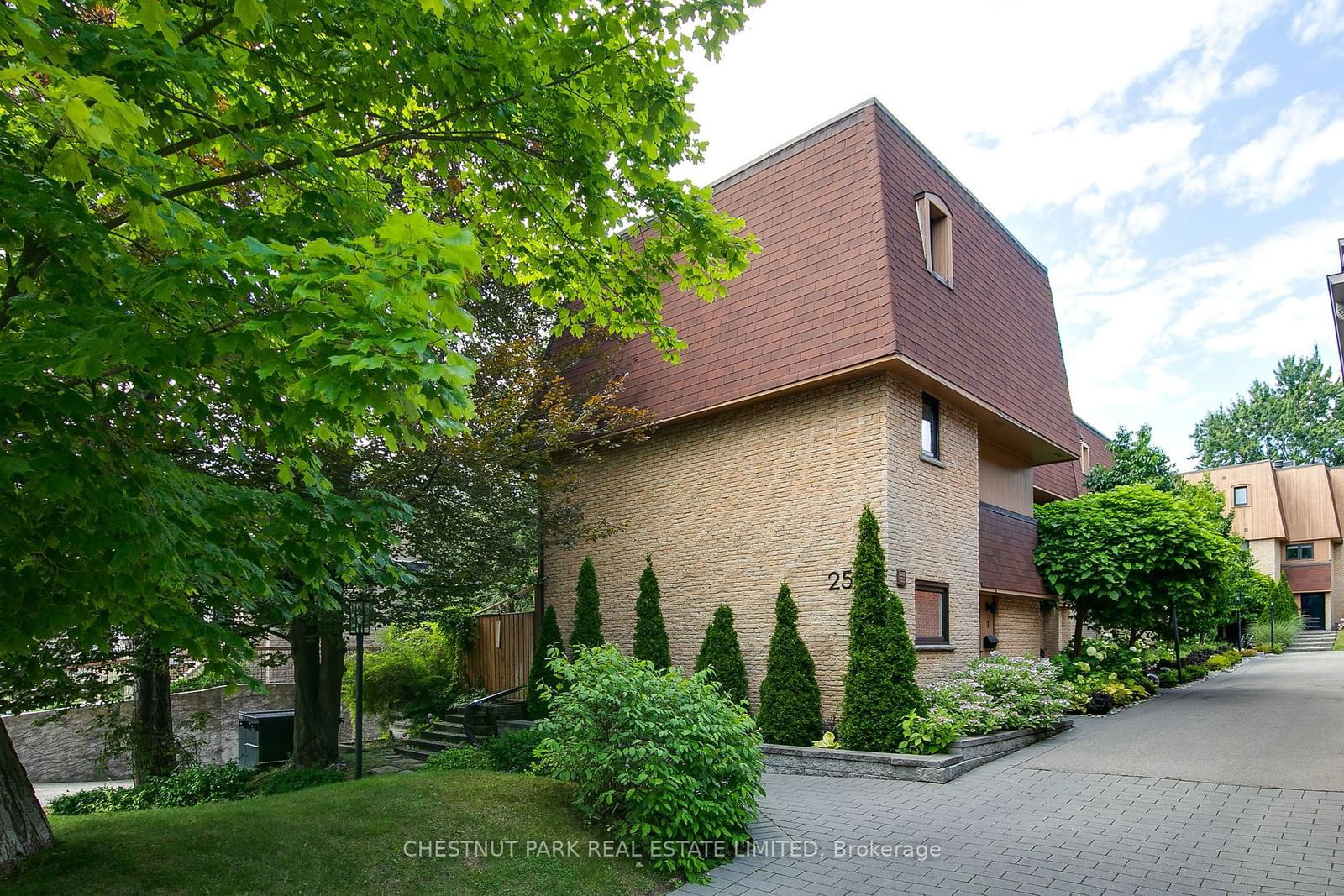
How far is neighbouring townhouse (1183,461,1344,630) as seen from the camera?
40406 mm

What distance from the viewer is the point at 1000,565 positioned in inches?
605

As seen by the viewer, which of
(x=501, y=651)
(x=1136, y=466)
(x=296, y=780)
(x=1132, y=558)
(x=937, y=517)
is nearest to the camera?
(x=296, y=780)

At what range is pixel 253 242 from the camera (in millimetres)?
2887

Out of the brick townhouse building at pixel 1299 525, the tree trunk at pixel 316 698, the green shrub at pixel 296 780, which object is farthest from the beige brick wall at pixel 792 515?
the brick townhouse building at pixel 1299 525

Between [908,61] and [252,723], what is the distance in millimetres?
14036

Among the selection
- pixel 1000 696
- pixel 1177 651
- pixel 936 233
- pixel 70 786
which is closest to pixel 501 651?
pixel 70 786

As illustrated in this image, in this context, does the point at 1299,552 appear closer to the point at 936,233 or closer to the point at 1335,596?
the point at 1335,596

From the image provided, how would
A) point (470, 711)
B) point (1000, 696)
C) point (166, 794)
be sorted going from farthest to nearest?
1. point (470, 711)
2. point (1000, 696)
3. point (166, 794)

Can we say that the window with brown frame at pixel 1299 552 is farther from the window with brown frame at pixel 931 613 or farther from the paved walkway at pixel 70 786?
the paved walkway at pixel 70 786

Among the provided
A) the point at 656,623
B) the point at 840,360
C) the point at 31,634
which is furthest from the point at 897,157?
the point at 31,634

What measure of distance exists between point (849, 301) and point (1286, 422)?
56939 mm

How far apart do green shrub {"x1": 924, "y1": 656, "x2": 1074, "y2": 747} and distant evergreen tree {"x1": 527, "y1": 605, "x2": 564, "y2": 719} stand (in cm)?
600

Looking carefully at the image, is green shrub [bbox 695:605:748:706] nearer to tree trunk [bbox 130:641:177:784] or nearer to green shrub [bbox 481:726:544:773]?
green shrub [bbox 481:726:544:773]

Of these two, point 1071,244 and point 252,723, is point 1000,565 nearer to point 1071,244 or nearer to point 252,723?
point 252,723
